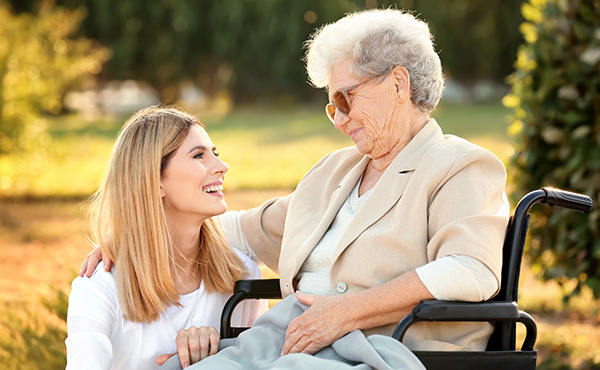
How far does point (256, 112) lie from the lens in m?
24.4

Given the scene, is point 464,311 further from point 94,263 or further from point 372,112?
point 94,263

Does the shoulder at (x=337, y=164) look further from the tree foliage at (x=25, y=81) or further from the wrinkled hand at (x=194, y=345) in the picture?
the tree foliage at (x=25, y=81)

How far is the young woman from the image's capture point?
263cm

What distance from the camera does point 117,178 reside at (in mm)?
2717

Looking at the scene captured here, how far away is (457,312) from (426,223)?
35cm

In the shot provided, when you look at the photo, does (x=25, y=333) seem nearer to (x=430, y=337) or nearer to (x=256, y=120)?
(x=430, y=337)

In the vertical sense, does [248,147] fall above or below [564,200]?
above

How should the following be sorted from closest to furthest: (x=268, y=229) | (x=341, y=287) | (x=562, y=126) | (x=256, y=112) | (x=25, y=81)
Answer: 1. (x=341, y=287)
2. (x=268, y=229)
3. (x=562, y=126)
4. (x=25, y=81)
5. (x=256, y=112)

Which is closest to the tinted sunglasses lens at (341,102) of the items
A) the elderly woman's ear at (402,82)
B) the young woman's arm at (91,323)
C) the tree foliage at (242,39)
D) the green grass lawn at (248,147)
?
the elderly woman's ear at (402,82)

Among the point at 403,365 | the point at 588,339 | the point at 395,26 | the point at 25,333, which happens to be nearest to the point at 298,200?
the point at 395,26

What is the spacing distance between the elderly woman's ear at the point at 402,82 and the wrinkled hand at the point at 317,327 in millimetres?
697

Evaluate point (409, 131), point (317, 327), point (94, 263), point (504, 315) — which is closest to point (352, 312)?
point (317, 327)

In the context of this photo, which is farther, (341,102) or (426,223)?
(341,102)

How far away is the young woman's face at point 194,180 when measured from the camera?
2744mm
